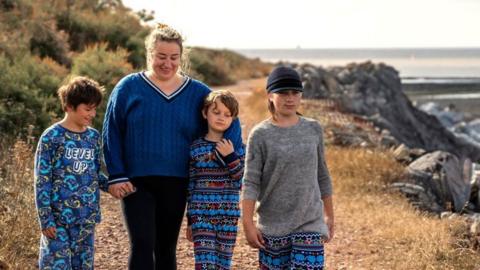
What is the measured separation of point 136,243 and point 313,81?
72.7 feet

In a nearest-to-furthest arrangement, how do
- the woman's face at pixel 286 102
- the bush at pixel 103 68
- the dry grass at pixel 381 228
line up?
the woman's face at pixel 286 102 → the dry grass at pixel 381 228 → the bush at pixel 103 68

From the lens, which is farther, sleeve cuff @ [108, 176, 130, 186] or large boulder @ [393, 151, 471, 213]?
large boulder @ [393, 151, 471, 213]

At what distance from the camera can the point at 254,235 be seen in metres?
4.14

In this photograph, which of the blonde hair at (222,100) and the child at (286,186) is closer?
the child at (286,186)

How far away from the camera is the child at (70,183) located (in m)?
4.07

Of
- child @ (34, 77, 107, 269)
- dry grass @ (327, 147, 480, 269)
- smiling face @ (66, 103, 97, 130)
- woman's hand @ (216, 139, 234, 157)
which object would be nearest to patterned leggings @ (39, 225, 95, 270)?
child @ (34, 77, 107, 269)

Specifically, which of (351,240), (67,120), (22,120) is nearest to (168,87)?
(67,120)

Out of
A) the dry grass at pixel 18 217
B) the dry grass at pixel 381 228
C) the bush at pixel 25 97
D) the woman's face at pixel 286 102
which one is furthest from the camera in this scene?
the bush at pixel 25 97

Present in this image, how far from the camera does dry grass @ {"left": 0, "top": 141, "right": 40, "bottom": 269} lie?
537 centimetres

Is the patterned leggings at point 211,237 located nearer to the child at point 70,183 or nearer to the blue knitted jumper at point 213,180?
the blue knitted jumper at point 213,180

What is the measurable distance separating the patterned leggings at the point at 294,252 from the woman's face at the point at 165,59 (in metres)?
1.14

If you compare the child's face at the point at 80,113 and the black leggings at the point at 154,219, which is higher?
the child's face at the point at 80,113

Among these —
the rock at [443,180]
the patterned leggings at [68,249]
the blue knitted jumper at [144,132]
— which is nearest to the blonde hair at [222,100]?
the blue knitted jumper at [144,132]

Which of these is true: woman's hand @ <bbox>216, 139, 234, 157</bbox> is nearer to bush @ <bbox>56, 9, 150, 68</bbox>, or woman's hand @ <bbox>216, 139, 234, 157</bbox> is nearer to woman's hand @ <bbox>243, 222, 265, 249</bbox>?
woman's hand @ <bbox>243, 222, 265, 249</bbox>
